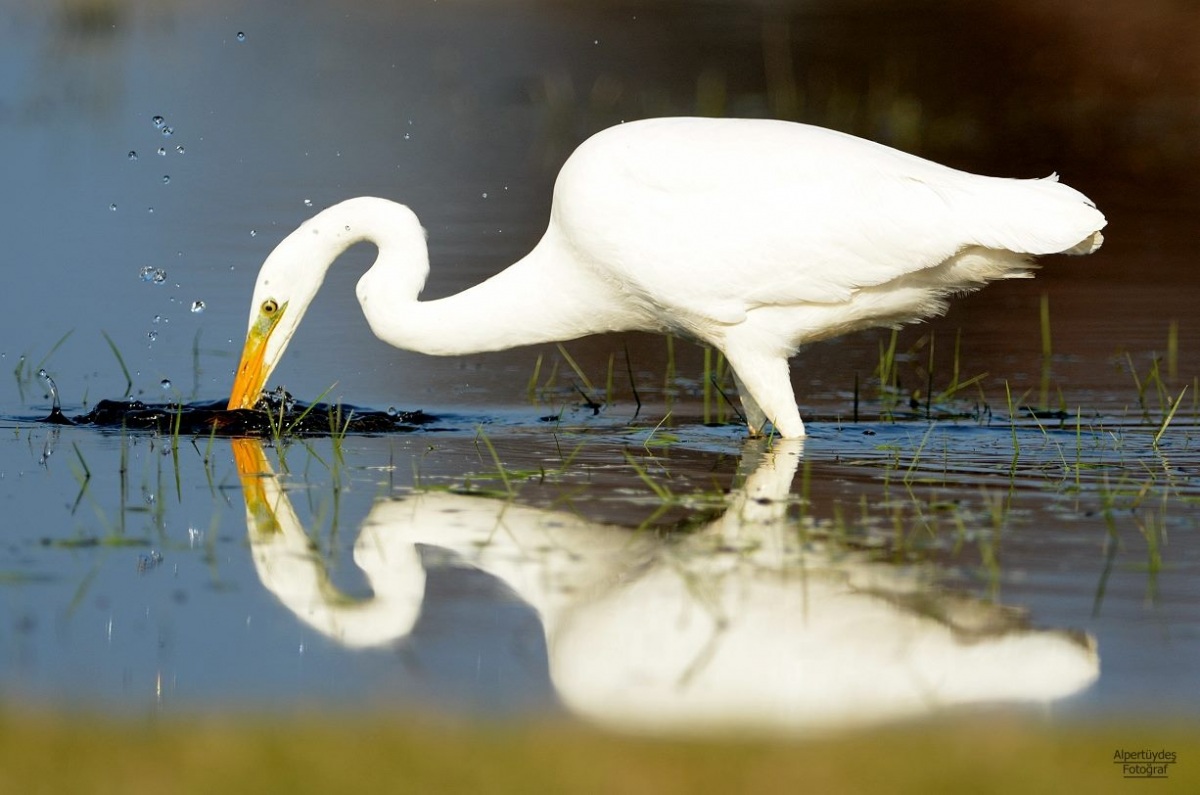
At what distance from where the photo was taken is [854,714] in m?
4.71

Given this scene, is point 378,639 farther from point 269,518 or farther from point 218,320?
point 218,320

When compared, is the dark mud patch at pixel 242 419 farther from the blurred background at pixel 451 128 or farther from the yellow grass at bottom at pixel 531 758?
the yellow grass at bottom at pixel 531 758

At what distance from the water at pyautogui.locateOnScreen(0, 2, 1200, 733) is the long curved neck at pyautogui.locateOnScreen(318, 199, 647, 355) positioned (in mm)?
500

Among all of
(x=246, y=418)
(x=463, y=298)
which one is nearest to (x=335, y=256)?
(x=463, y=298)

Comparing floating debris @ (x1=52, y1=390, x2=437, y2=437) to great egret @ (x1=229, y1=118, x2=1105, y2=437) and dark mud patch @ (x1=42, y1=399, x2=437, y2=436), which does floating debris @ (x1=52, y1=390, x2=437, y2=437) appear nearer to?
dark mud patch @ (x1=42, y1=399, x2=437, y2=436)

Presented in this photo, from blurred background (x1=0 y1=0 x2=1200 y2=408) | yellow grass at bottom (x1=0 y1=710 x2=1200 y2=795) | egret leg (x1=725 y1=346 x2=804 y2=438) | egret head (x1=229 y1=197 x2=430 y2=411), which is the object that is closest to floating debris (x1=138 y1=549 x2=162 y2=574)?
yellow grass at bottom (x1=0 y1=710 x2=1200 y2=795)

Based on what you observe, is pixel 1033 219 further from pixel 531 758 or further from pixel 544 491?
pixel 531 758

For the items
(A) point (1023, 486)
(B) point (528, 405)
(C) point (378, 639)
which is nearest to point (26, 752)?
(C) point (378, 639)

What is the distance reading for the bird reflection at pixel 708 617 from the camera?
4828 millimetres

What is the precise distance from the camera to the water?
505cm

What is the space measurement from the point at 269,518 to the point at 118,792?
261 cm

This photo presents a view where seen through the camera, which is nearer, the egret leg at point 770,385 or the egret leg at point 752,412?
the egret leg at point 770,385

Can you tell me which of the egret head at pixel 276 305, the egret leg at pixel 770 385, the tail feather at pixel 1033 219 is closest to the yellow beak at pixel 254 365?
the egret head at pixel 276 305

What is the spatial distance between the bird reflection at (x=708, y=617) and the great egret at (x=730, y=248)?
1.49m
